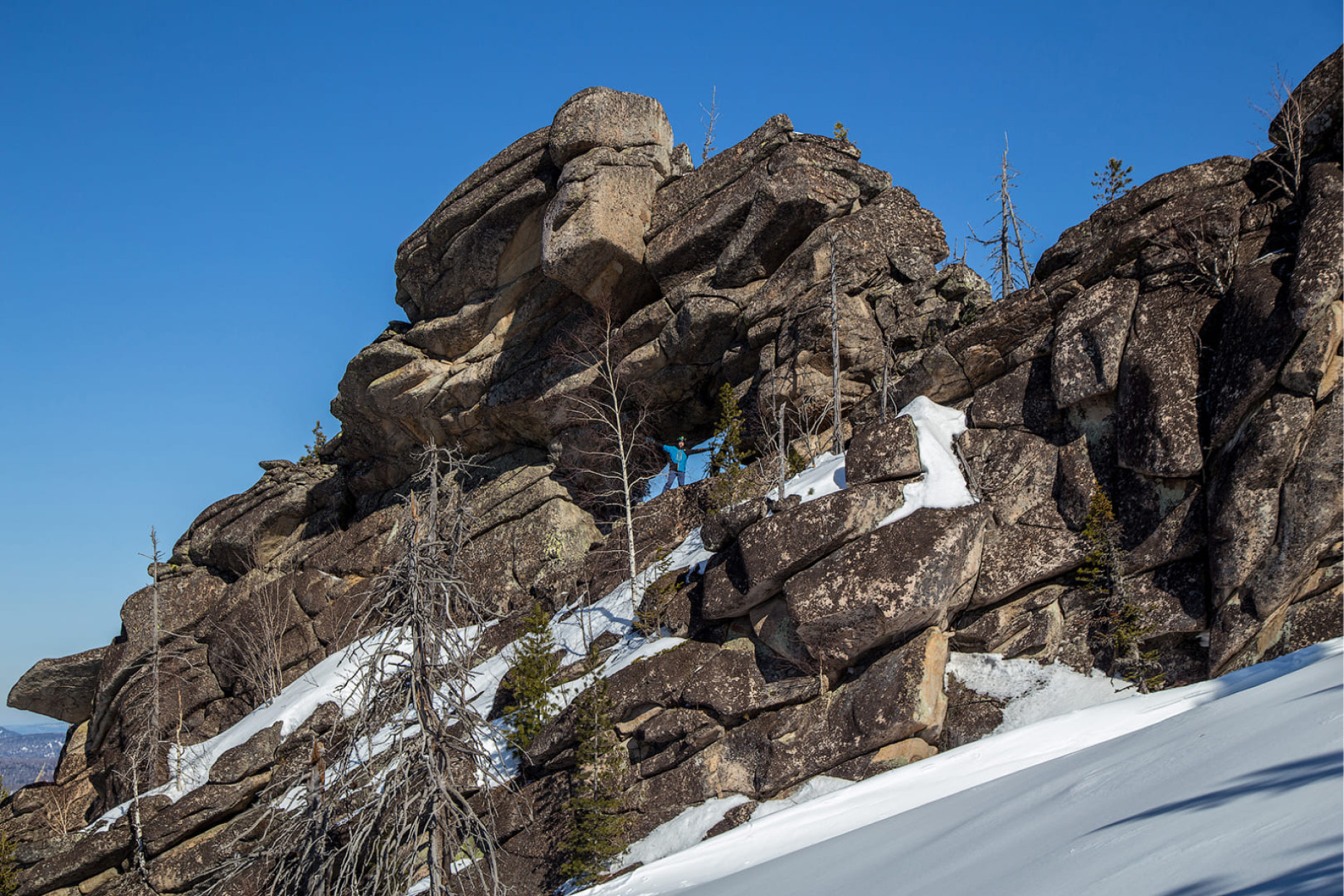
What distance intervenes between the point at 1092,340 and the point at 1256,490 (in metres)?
5.03

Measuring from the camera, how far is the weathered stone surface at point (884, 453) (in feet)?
58.1

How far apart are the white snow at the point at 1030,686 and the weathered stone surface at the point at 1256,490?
8.39 feet

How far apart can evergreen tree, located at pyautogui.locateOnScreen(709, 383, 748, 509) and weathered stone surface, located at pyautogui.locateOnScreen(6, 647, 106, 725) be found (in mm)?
24570

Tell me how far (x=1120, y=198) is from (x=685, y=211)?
1363 cm

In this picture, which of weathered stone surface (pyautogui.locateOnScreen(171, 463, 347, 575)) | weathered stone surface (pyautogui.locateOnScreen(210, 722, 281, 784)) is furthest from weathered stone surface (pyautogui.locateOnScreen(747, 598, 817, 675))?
weathered stone surface (pyautogui.locateOnScreen(171, 463, 347, 575))

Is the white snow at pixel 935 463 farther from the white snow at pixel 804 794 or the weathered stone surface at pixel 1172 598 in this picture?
the white snow at pixel 804 794

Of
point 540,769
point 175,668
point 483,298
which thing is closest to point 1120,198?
point 540,769

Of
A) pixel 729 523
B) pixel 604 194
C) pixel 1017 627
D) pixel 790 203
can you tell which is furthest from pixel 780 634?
pixel 604 194

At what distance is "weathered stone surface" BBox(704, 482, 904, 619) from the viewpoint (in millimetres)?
16953

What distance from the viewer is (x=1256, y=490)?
1408 cm

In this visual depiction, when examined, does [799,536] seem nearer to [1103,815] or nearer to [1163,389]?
[1163,389]

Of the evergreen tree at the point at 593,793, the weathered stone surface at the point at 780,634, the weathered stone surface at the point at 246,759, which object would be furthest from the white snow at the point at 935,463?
the weathered stone surface at the point at 246,759

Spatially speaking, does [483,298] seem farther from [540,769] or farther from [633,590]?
[540,769]

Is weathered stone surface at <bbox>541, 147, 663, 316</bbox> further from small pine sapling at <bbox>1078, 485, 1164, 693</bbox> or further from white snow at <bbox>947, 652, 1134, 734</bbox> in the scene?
white snow at <bbox>947, 652, 1134, 734</bbox>
